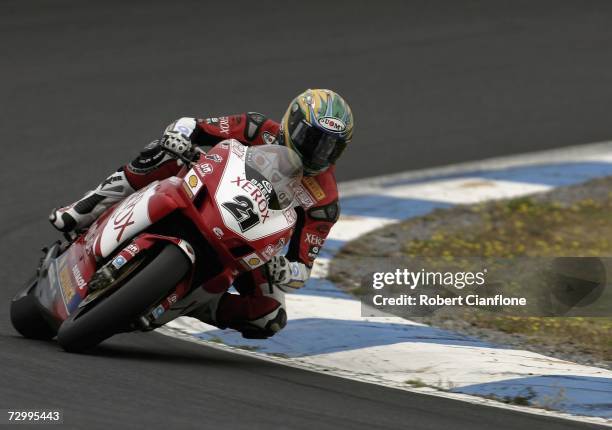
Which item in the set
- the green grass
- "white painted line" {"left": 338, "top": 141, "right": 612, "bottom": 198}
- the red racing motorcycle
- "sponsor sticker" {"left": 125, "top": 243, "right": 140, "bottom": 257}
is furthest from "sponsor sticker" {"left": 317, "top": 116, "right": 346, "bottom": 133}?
"white painted line" {"left": 338, "top": 141, "right": 612, "bottom": 198}

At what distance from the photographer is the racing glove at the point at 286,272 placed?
226 inches

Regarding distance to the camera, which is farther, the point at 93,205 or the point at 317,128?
the point at 93,205

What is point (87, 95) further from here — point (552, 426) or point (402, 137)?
point (552, 426)

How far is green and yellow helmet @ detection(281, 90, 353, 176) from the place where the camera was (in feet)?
18.6

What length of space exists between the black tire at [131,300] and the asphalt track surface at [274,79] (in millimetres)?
500

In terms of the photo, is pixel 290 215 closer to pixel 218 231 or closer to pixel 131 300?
pixel 218 231

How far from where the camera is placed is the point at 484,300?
7359 millimetres

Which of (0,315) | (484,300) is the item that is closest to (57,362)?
(0,315)

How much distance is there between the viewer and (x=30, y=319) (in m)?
5.92

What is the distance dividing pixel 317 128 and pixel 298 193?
0.38 m

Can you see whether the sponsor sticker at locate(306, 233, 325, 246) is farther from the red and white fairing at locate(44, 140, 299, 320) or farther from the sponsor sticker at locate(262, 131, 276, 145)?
the sponsor sticker at locate(262, 131, 276, 145)

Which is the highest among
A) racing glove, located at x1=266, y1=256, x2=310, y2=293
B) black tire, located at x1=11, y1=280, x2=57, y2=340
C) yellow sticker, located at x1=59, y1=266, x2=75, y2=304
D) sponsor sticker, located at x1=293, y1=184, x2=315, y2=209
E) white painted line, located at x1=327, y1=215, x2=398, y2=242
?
white painted line, located at x1=327, y1=215, x2=398, y2=242

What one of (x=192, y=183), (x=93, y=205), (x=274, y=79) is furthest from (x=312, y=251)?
(x=274, y=79)

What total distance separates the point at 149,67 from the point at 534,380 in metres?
6.83
